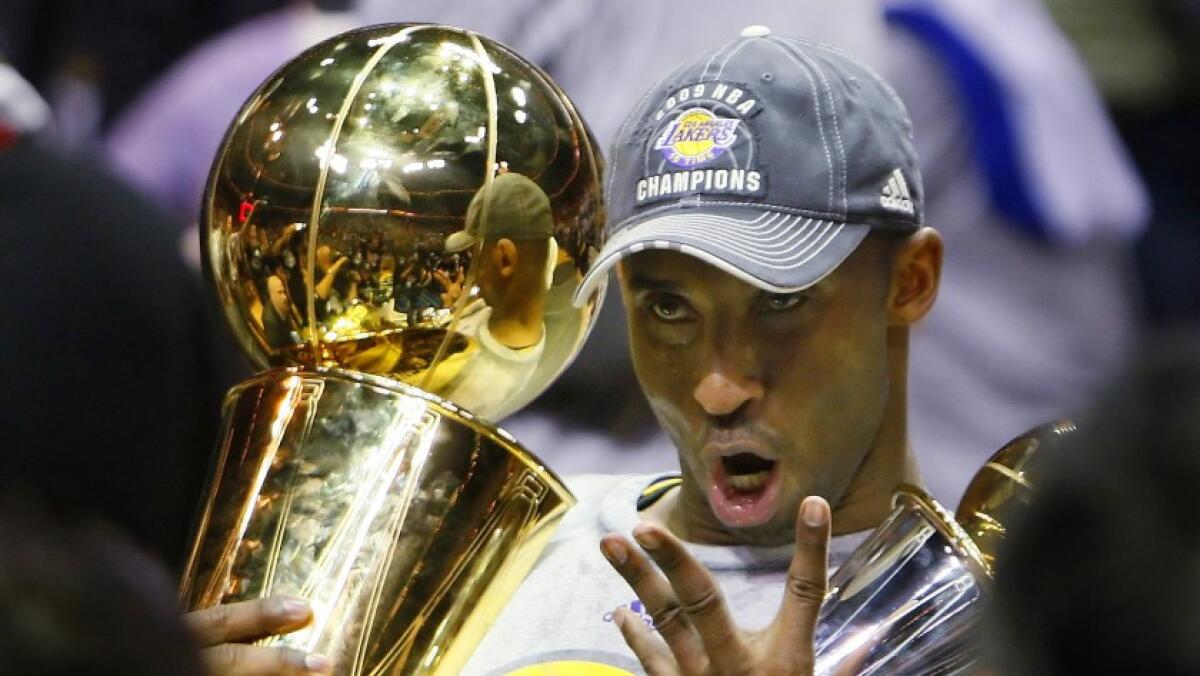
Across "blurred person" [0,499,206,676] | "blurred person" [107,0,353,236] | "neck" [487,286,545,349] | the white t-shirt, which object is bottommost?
"blurred person" [107,0,353,236]

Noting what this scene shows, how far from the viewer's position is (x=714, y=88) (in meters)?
2.45

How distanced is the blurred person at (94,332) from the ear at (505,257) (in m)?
1.04

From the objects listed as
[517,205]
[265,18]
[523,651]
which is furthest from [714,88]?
[265,18]

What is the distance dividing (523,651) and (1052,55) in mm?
1948

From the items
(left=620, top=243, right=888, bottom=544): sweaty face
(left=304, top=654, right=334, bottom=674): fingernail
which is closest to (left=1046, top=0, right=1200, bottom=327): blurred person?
(left=620, top=243, right=888, bottom=544): sweaty face

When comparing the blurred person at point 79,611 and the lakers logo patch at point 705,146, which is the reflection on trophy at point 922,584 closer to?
the lakers logo patch at point 705,146

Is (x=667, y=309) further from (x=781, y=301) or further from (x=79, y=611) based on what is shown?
(x=79, y=611)

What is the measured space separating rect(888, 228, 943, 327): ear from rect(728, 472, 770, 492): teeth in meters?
0.23

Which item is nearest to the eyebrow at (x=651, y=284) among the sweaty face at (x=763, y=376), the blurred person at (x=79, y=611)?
the sweaty face at (x=763, y=376)

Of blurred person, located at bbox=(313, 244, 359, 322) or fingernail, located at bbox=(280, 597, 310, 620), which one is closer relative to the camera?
fingernail, located at bbox=(280, 597, 310, 620)

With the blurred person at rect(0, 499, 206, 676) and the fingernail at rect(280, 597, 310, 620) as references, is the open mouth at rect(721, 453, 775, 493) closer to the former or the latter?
the fingernail at rect(280, 597, 310, 620)

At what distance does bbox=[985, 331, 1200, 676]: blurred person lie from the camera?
116 cm

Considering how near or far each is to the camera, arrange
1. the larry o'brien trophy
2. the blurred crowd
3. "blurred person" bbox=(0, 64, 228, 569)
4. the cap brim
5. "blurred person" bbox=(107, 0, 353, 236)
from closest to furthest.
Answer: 1. the larry o'brien trophy
2. the cap brim
3. "blurred person" bbox=(0, 64, 228, 569)
4. the blurred crowd
5. "blurred person" bbox=(107, 0, 353, 236)

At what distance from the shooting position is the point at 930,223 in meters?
3.91
